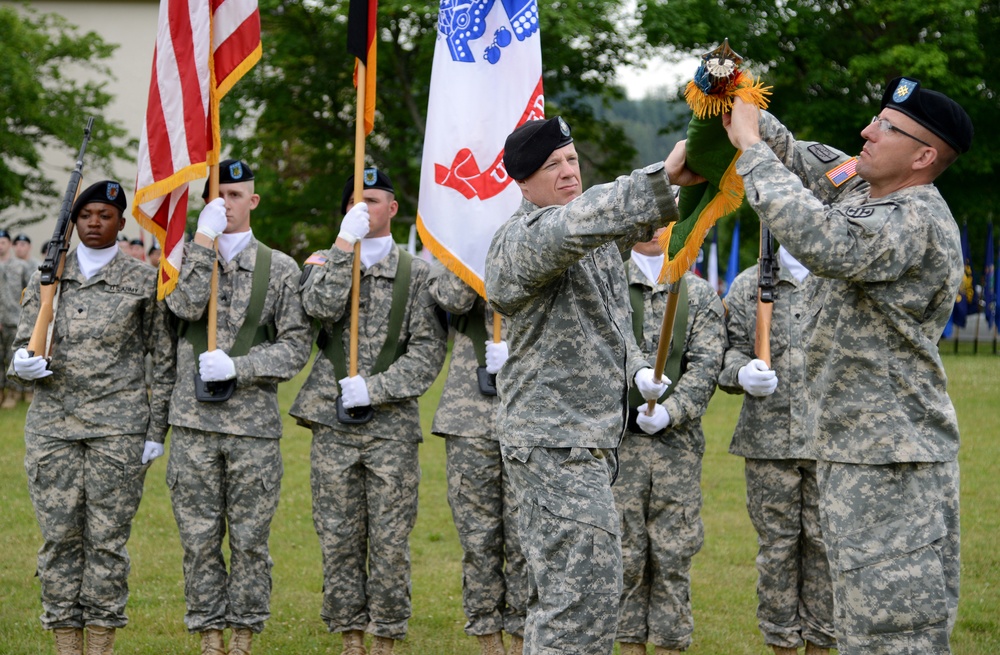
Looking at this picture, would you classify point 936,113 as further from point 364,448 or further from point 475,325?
point 364,448

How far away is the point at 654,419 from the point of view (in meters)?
5.77

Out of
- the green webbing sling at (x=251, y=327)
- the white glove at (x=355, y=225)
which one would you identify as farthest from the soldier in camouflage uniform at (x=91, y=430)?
the white glove at (x=355, y=225)

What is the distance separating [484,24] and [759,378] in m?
2.78

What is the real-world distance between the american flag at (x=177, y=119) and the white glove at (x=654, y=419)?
8.90 ft

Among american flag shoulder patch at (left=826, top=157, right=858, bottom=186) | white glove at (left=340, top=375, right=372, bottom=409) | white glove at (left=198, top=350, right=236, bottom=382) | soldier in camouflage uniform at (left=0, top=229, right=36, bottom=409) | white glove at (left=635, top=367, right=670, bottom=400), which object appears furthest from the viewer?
soldier in camouflage uniform at (left=0, top=229, right=36, bottom=409)

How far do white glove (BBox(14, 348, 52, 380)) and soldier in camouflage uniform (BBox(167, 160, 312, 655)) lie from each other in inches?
27.2

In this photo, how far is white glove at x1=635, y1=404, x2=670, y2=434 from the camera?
5.76 m

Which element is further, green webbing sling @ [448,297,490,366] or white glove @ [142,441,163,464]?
green webbing sling @ [448,297,490,366]

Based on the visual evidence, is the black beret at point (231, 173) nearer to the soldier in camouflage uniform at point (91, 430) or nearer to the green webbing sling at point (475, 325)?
the soldier in camouflage uniform at point (91, 430)

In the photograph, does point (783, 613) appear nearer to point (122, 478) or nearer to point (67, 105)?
point (122, 478)

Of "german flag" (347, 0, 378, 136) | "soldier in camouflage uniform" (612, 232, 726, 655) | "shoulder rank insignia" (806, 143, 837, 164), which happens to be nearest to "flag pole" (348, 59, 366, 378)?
"german flag" (347, 0, 378, 136)

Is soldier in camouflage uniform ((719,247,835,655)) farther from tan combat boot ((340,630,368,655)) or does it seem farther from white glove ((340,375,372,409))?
tan combat boot ((340,630,368,655))

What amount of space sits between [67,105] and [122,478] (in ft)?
69.2

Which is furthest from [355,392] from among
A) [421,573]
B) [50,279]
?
[421,573]
